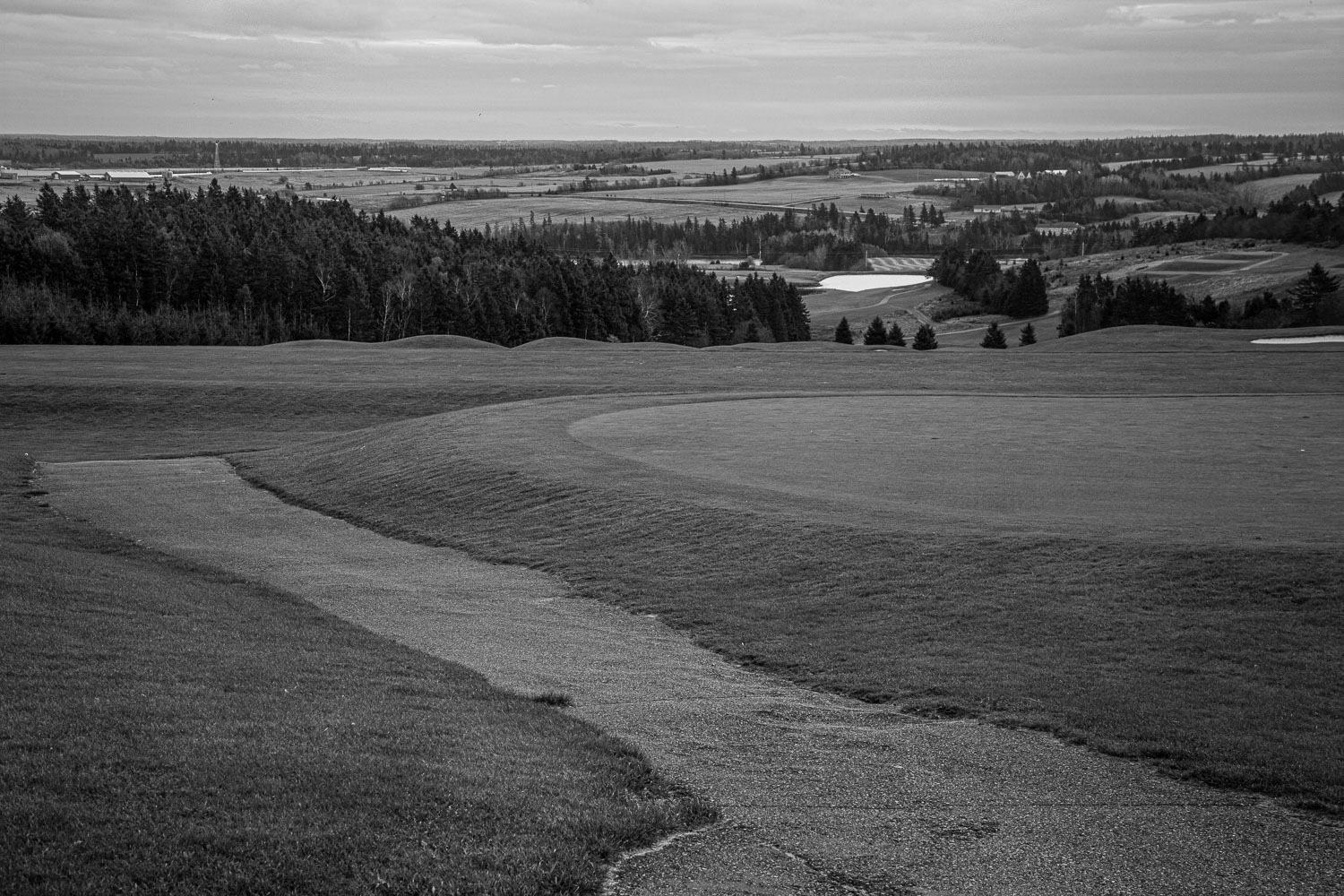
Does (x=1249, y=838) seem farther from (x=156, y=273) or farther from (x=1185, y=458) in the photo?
(x=156, y=273)

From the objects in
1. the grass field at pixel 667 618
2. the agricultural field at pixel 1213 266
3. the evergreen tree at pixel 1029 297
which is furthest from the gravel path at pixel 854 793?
the evergreen tree at pixel 1029 297

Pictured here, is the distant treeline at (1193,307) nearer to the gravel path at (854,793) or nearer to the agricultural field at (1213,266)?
the agricultural field at (1213,266)

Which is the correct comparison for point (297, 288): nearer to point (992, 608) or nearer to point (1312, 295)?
point (1312, 295)

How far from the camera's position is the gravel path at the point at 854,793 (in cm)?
809

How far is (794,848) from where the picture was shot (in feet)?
27.7

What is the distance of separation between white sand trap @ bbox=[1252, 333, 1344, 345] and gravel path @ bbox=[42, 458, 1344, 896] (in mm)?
49221

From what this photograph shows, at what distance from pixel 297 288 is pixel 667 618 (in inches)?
3833

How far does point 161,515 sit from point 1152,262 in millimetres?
155838

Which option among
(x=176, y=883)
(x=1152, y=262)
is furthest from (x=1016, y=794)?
(x=1152, y=262)

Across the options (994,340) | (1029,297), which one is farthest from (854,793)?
(1029,297)

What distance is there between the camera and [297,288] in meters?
106

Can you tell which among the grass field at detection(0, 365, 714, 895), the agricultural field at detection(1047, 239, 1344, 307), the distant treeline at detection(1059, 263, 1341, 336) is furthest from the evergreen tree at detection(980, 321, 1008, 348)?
the grass field at detection(0, 365, 714, 895)

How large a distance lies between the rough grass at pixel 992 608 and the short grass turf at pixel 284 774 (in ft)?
14.1

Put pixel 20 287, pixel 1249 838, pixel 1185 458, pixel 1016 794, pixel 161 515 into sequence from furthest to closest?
pixel 20 287
pixel 161 515
pixel 1185 458
pixel 1016 794
pixel 1249 838
